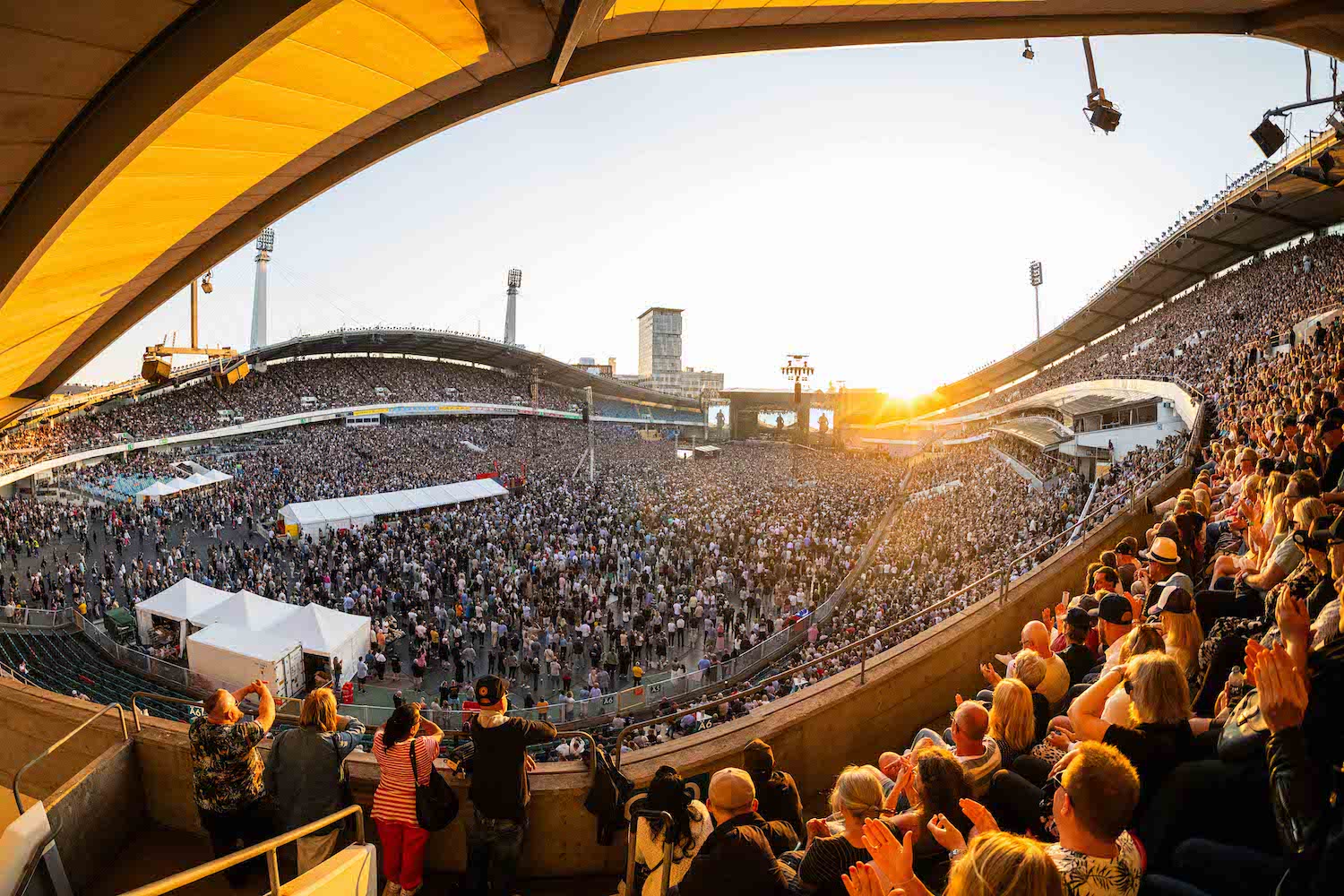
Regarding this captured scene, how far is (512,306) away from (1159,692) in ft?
271

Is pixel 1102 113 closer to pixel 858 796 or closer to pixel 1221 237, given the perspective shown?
pixel 858 796

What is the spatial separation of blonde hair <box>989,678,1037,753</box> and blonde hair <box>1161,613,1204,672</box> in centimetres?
80

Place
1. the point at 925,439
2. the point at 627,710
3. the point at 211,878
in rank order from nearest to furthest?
1. the point at 211,878
2. the point at 627,710
3. the point at 925,439

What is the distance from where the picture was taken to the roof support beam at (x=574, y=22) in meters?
2.82

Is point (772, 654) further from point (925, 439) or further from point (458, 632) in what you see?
point (925, 439)

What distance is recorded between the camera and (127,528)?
19359 mm

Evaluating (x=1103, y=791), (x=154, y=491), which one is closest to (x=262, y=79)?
(x=1103, y=791)

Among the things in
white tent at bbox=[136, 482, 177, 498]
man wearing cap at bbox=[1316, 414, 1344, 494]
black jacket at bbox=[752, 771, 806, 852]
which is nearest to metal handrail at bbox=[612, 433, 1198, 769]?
black jacket at bbox=[752, 771, 806, 852]

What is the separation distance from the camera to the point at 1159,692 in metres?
2.17

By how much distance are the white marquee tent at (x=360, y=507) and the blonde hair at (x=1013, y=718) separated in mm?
18707

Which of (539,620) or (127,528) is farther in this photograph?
(127,528)

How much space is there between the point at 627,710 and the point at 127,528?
20.2m

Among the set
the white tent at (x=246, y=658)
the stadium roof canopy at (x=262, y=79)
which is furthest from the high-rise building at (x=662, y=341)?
the stadium roof canopy at (x=262, y=79)

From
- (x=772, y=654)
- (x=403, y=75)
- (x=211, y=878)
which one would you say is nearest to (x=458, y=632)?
(x=772, y=654)
